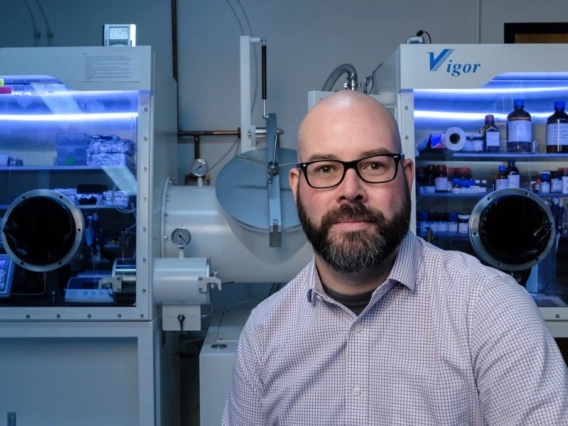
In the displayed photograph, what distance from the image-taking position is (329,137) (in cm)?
101

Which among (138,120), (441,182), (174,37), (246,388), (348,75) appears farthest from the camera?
(174,37)

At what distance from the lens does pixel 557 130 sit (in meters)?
1.99

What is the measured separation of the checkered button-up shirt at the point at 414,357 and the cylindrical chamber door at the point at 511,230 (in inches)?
36.8

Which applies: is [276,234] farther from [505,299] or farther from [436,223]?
[505,299]

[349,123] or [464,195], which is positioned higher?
[349,123]

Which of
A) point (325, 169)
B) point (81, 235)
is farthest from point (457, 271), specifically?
point (81, 235)

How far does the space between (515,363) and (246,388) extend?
51 cm

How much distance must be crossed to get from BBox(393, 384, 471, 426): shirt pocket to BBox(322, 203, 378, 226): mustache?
0.30 meters

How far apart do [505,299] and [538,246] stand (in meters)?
1.17

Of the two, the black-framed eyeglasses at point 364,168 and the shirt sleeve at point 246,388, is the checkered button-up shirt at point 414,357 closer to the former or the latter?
the shirt sleeve at point 246,388

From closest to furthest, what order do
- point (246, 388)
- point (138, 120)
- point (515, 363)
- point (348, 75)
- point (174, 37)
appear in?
point (515, 363) < point (246, 388) < point (138, 120) < point (348, 75) < point (174, 37)

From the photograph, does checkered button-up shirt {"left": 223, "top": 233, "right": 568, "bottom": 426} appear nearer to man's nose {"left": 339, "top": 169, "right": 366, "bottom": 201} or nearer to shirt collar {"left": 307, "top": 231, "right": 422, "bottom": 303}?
shirt collar {"left": 307, "top": 231, "right": 422, "bottom": 303}

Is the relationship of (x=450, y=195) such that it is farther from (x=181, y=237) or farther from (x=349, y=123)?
(x=349, y=123)

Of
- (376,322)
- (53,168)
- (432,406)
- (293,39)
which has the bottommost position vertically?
(432,406)
